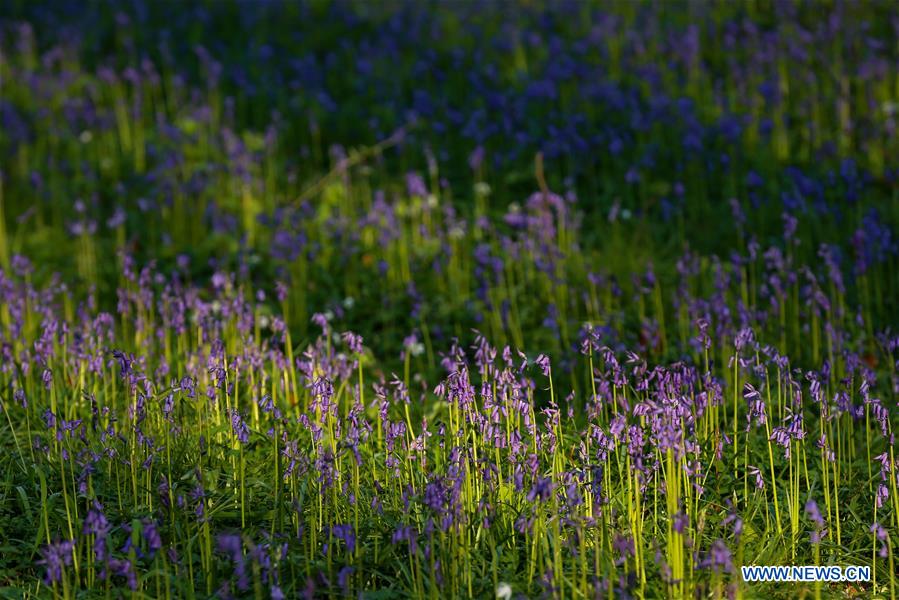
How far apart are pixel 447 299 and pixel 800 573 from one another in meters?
2.94

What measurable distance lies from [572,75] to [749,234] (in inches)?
101

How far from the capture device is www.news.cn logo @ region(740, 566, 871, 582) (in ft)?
11.0

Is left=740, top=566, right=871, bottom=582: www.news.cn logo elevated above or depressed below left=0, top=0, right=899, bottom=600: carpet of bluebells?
below

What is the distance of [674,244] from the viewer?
6.34 meters

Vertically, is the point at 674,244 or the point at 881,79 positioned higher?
the point at 881,79

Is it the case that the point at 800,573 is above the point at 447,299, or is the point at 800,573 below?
below

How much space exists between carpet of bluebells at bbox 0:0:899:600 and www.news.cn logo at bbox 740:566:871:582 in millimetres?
59

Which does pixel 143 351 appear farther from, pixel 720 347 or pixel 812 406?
pixel 812 406

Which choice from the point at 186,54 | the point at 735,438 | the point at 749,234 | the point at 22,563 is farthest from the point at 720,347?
the point at 186,54

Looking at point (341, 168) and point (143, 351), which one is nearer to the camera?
point (143, 351)

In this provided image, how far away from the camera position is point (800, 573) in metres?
3.38

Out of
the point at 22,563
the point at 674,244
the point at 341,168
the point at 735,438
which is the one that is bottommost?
the point at 22,563

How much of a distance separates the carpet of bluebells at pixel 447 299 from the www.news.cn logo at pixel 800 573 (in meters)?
0.06

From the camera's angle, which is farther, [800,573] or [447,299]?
[447,299]
